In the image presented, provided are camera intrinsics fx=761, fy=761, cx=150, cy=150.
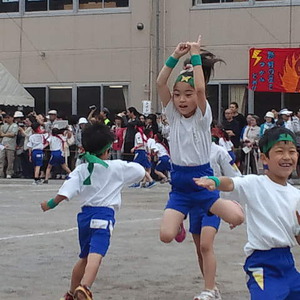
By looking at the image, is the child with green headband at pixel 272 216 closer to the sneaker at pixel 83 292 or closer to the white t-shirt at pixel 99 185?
the sneaker at pixel 83 292

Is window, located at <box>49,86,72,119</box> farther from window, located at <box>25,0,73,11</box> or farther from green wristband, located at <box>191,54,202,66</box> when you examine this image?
green wristband, located at <box>191,54,202,66</box>

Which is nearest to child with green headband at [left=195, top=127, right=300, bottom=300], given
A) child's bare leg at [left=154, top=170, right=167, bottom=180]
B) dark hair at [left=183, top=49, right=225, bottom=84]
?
dark hair at [left=183, top=49, right=225, bottom=84]

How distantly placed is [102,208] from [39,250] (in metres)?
2.83

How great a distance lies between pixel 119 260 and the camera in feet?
27.2

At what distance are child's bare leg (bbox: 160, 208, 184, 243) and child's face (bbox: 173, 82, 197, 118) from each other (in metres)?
0.84

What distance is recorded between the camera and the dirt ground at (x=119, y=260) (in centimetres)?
687

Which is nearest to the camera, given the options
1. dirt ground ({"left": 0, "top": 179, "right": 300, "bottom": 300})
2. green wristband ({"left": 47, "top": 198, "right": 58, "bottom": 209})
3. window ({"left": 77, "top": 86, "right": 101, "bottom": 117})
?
green wristband ({"left": 47, "top": 198, "right": 58, "bottom": 209})

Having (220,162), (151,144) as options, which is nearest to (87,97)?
(151,144)

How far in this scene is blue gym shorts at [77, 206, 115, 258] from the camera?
618 centimetres

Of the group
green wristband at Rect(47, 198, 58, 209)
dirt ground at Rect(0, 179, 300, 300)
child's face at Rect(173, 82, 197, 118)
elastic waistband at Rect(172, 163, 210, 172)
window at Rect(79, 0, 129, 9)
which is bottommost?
dirt ground at Rect(0, 179, 300, 300)

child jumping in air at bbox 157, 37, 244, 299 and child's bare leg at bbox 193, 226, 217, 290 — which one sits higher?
child jumping in air at bbox 157, 37, 244, 299

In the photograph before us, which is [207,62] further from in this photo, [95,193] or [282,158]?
[282,158]

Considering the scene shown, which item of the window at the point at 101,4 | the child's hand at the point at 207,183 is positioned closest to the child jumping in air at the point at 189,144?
the child's hand at the point at 207,183

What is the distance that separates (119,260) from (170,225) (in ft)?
7.20
